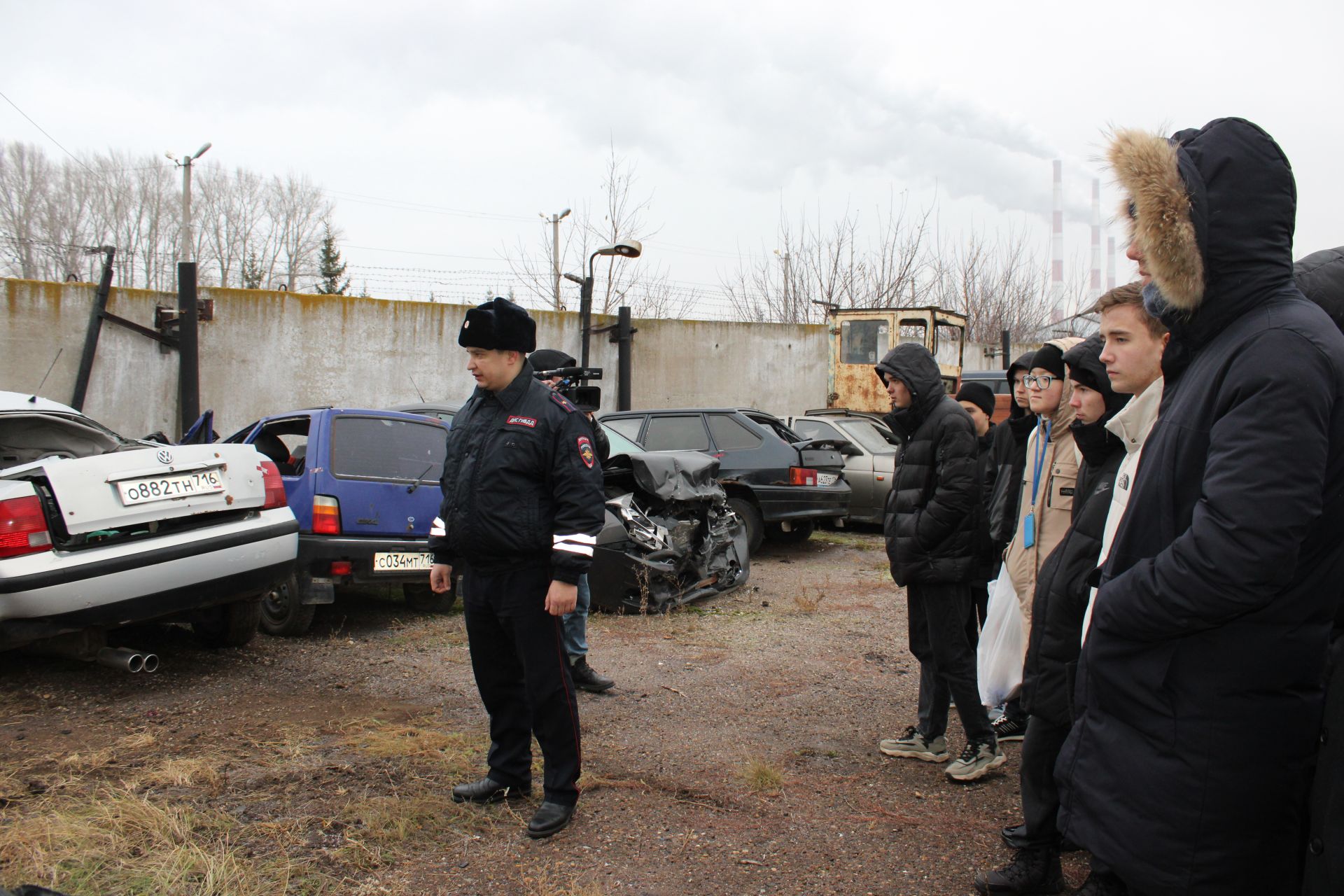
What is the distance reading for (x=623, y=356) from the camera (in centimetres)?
1573

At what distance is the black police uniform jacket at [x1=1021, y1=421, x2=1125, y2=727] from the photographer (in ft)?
8.44

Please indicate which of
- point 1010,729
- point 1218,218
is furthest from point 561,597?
point 1010,729

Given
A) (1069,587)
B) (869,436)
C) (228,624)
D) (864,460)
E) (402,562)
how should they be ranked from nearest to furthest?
(1069,587) < (228,624) < (402,562) < (864,460) < (869,436)

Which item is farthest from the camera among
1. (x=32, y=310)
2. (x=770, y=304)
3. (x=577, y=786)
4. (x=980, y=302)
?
(x=980, y=302)

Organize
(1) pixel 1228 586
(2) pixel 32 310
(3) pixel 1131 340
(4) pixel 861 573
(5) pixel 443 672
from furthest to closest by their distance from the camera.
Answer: (2) pixel 32 310
(4) pixel 861 573
(5) pixel 443 672
(3) pixel 1131 340
(1) pixel 1228 586

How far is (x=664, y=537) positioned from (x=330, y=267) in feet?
115

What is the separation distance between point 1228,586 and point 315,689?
4490 mm

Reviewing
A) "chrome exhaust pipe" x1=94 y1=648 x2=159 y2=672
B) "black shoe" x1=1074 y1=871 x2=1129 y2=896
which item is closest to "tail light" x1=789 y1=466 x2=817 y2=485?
"chrome exhaust pipe" x1=94 y1=648 x2=159 y2=672

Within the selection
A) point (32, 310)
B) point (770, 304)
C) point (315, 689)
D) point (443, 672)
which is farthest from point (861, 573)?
point (770, 304)

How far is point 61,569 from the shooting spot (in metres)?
4.15

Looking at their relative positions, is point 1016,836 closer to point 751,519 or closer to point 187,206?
point 751,519

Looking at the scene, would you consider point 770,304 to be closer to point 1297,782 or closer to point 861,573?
point 861,573

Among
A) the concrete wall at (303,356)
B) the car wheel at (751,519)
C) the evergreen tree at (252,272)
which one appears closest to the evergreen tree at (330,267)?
the evergreen tree at (252,272)

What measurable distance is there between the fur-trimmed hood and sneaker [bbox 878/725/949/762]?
2.53m
